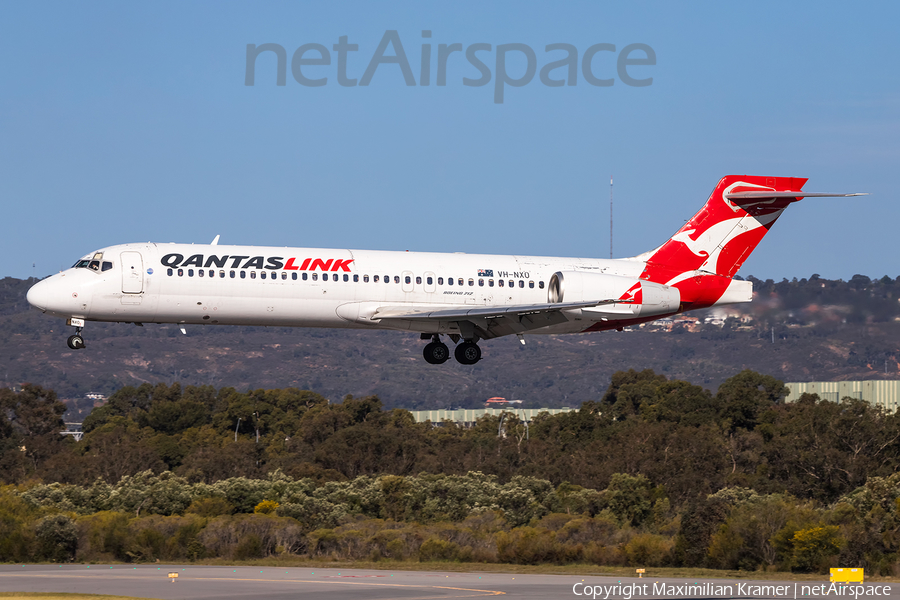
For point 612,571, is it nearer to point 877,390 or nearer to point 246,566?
point 246,566

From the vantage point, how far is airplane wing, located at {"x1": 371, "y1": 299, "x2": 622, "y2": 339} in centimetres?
3728

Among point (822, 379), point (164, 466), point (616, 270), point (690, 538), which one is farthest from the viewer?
point (822, 379)

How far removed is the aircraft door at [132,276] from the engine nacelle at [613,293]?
519 inches

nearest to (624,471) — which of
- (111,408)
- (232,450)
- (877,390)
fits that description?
(232,450)

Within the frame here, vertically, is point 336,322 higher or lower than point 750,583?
higher

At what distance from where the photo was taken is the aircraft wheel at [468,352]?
39.8m

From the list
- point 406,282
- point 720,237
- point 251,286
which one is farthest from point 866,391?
point 251,286

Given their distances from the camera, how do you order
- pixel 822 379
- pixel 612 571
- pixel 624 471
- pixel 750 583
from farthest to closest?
pixel 822 379 → pixel 624 471 → pixel 612 571 → pixel 750 583

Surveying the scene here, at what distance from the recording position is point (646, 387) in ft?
397

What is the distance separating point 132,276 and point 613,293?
1548cm

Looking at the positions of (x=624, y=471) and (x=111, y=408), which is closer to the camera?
(x=624, y=471)

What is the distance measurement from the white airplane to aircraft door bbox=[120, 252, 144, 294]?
3 centimetres

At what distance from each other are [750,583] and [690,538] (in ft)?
38.8

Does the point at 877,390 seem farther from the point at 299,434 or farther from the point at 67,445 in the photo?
the point at 67,445
